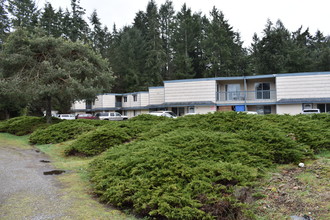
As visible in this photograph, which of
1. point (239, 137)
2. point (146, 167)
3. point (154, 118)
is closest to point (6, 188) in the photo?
point (146, 167)

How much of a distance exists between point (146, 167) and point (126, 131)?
226 inches

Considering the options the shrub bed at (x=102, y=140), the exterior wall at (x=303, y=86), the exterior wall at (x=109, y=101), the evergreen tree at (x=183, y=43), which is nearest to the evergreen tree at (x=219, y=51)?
the evergreen tree at (x=183, y=43)

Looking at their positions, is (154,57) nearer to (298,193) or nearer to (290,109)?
(290,109)

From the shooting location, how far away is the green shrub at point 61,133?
1341 cm

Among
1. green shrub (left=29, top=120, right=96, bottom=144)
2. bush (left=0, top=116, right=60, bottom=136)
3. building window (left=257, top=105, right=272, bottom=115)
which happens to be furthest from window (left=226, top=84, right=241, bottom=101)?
green shrub (left=29, top=120, right=96, bottom=144)

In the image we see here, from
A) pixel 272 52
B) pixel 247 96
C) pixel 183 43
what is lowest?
pixel 247 96

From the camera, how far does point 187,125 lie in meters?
8.80

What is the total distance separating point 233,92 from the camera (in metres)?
31.5

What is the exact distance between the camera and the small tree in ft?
55.6

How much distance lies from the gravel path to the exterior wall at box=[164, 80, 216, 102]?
25159 millimetres

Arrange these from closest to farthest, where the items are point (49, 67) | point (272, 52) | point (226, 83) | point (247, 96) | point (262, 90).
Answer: point (49, 67) → point (262, 90) → point (247, 96) → point (226, 83) → point (272, 52)

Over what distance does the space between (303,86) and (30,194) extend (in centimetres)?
2913

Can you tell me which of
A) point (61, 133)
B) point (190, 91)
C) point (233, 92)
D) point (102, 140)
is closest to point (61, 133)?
point (61, 133)

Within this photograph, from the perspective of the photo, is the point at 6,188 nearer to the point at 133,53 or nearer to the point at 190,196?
the point at 190,196
